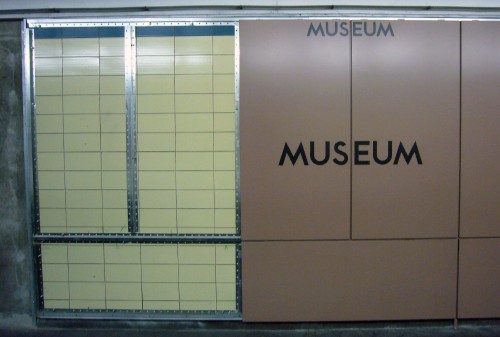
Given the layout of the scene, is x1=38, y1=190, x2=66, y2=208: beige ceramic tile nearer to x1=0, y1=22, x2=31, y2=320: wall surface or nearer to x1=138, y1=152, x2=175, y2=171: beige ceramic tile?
x1=0, y1=22, x2=31, y2=320: wall surface

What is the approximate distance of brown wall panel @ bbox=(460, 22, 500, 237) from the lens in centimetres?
314

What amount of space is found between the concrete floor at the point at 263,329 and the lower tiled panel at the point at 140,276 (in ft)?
0.55

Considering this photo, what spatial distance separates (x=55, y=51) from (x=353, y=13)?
9.01 feet

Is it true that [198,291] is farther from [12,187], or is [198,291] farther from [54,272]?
[12,187]

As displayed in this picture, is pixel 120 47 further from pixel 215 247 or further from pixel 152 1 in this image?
pixel 215 247

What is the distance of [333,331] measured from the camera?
3266 mm

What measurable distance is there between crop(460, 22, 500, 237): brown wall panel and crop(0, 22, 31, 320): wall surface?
13.3 ft

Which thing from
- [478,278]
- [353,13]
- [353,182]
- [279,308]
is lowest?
[279,308]

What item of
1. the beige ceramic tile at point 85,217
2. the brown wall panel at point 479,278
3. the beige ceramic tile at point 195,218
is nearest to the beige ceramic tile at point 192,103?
the beige ceramic tile at point 195,218

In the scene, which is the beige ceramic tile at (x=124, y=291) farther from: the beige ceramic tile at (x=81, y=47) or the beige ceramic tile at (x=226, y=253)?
the beige ceramic tile at (x=81, y=47)

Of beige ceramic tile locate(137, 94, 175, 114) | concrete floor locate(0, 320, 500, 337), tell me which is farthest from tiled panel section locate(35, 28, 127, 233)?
concrete floor locate(0, 320, 500, 337)

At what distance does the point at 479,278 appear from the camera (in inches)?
127

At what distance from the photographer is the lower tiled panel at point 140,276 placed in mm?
3287

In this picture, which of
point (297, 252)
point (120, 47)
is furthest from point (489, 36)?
point (120, 47)
